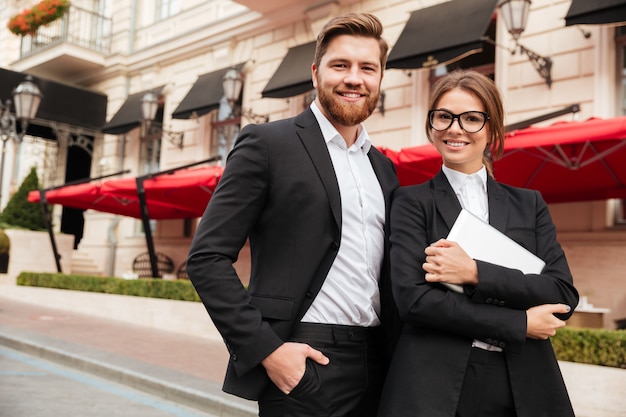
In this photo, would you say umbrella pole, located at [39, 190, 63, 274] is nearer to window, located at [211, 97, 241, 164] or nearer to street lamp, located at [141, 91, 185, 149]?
street lamp, located at [141, 91, 185, 149]

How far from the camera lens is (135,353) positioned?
8430 millimetres

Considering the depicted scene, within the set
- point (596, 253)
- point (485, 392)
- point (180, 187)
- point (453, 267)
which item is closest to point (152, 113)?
point (180, 187)

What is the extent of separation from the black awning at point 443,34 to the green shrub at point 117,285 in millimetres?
5077

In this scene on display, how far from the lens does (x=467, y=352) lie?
1.95 meters

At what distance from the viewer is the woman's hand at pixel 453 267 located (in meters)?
1.96

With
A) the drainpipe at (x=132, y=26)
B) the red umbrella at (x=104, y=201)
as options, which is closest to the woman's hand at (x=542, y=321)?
the red umbrella at (x=104, y=201)

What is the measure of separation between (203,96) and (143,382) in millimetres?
9155

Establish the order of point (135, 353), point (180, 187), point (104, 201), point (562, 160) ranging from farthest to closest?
point (104, 201) → point (180, 187) → point (135, 353) → point (562, 160)

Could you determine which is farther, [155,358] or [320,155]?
[155,358]

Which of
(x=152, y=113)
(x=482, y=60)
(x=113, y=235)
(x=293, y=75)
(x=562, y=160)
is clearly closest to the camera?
(x=562, y=160)

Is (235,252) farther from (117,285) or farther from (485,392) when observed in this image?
(117,285)

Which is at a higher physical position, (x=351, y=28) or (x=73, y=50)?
(x=73, y=50)

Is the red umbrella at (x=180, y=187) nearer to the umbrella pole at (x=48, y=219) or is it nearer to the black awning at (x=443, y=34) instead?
the umbrella pole at (x=48, y=219)

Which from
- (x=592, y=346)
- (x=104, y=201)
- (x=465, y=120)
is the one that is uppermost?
(x=104, y=201)
